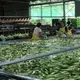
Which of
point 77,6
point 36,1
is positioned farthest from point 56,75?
point 36,1

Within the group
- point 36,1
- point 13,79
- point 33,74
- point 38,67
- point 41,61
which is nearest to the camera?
point 13,79

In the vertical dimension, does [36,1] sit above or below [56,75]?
above

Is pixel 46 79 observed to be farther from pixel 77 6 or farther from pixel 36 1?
pixel 36 1

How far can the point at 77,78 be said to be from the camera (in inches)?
96.7

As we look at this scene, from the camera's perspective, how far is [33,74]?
8.98 feet

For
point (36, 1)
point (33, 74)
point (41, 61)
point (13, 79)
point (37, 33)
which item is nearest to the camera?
point (13, 79)

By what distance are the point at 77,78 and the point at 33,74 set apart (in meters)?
0.55

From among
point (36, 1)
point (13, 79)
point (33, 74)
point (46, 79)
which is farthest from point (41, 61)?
point (36, 1)

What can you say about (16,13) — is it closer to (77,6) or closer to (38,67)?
(77,6)

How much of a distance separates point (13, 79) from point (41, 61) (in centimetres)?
134

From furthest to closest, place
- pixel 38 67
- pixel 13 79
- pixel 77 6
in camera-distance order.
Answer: pixel 77 6 → pixel 38 67 → pixel 13 79

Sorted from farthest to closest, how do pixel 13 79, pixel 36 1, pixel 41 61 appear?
pixel 36 1
pixel 41 61
pixel 13 79

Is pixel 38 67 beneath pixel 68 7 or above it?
beneath

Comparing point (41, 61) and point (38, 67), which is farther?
point (41, 61)
